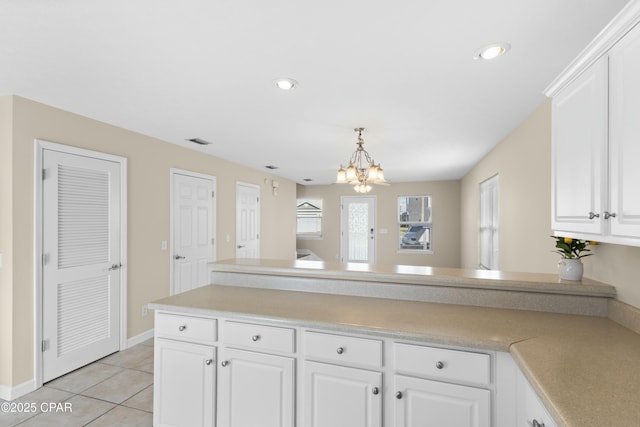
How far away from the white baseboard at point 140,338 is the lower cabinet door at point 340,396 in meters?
2.72

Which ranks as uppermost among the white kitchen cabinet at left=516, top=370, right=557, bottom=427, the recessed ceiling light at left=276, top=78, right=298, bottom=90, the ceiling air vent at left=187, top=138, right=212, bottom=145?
the recessed ceiling light at left=276, top=78, right=298, bottom=90

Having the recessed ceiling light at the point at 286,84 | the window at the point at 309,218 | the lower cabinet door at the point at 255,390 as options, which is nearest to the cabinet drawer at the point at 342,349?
the lower cabinet door at the point at 255,390

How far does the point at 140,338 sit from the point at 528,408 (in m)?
3.75

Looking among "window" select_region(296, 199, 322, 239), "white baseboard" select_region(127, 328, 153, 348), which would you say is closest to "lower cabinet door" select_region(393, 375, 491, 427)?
"white baseboard" select_region(127, 328, 153, 348)

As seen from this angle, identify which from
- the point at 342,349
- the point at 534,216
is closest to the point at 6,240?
the point at 342,349

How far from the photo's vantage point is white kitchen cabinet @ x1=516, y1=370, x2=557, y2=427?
42.0 inches

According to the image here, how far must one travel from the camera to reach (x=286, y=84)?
2273mm

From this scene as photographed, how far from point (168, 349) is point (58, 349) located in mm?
1688

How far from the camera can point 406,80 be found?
2227 millimetres

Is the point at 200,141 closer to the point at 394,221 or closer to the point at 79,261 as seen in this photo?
the point at 79,261

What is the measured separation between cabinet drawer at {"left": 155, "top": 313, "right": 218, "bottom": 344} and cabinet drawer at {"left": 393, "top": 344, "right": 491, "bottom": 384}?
1.03 metres

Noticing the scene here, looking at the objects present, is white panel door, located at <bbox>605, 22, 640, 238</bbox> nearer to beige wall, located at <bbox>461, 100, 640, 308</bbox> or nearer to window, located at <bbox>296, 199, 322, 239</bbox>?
beige wall, located at <bbox>461, 100, 640, 308</bbox>

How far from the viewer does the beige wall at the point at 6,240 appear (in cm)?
249

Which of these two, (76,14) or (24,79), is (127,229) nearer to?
(24,79)
